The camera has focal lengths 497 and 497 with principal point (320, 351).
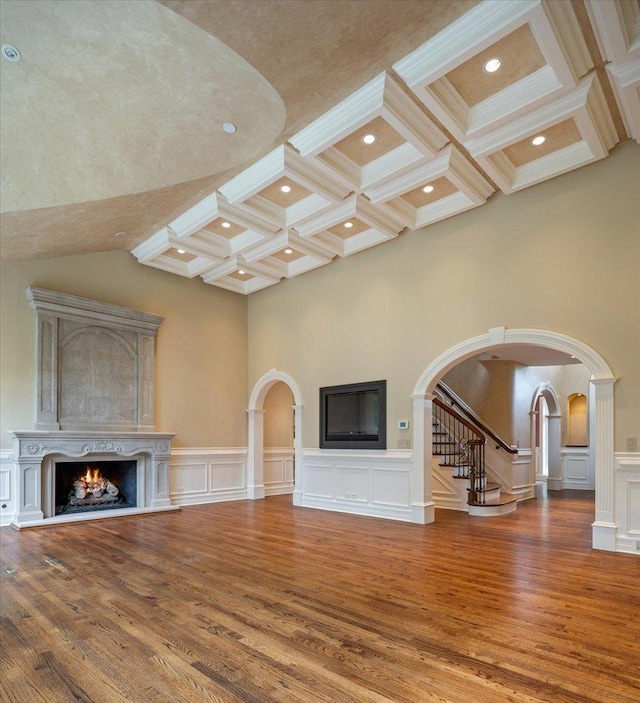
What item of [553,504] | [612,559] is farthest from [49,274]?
[553,504]

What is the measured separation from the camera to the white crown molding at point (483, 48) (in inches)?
152

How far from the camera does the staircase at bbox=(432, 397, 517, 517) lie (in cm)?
811

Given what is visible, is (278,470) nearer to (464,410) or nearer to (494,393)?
(464,410)

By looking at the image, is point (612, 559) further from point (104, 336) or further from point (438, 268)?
point (104, 336)

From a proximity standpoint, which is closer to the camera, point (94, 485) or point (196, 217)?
point (196, 217)

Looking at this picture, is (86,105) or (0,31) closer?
(0,31)

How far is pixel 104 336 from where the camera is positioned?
839 cm

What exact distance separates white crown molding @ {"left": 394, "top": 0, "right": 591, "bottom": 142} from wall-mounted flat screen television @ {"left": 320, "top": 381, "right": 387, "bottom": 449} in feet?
13.4

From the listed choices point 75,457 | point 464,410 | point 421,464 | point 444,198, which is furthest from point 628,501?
point 75,457

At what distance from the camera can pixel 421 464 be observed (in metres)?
7.27

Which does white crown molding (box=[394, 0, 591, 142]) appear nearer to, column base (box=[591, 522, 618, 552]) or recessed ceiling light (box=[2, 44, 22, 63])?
recessed ceiling light (box=[2, 44, 22, 63])

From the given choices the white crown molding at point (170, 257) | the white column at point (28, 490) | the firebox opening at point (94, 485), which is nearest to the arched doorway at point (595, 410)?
the white crown molding at point (170, 257)

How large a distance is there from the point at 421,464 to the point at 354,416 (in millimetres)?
1433

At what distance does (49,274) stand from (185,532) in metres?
4.57
